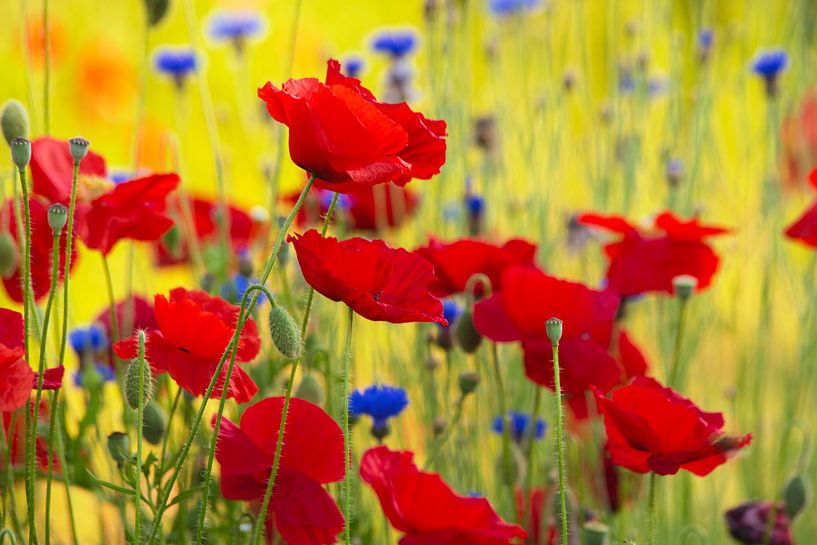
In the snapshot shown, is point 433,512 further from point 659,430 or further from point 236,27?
point 236,27

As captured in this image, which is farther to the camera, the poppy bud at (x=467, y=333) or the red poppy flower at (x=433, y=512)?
the poppy bud at (x=467, y=333)

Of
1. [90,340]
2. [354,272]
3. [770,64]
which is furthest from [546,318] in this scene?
[770,64]

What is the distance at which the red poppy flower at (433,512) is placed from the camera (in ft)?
1.67

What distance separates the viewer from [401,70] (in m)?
1.32

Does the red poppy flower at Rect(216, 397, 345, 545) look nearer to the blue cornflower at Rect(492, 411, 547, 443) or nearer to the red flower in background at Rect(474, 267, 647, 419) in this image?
the red flower in background at Rect(474, 267, 647, 419)

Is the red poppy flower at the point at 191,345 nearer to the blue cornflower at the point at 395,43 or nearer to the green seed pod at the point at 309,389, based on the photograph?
the green seed pod at the point at 309,389

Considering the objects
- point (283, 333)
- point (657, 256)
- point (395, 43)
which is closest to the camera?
point (283, 333)

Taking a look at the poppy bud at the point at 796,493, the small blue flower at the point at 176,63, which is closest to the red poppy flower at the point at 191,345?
the poppy bud at the point at 796,493

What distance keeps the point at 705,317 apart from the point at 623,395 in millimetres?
695

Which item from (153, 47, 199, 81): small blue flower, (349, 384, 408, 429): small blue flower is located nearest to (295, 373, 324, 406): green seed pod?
(349, 384, 408, 429): small blue flower

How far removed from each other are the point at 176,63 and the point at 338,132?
80 centimetres

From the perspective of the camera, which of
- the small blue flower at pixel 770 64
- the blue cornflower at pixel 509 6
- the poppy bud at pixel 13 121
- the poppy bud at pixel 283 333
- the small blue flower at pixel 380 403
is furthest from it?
the blue cornflower at pixel 509 6

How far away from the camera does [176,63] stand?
4.15ft

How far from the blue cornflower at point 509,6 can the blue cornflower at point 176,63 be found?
414 millimetres
